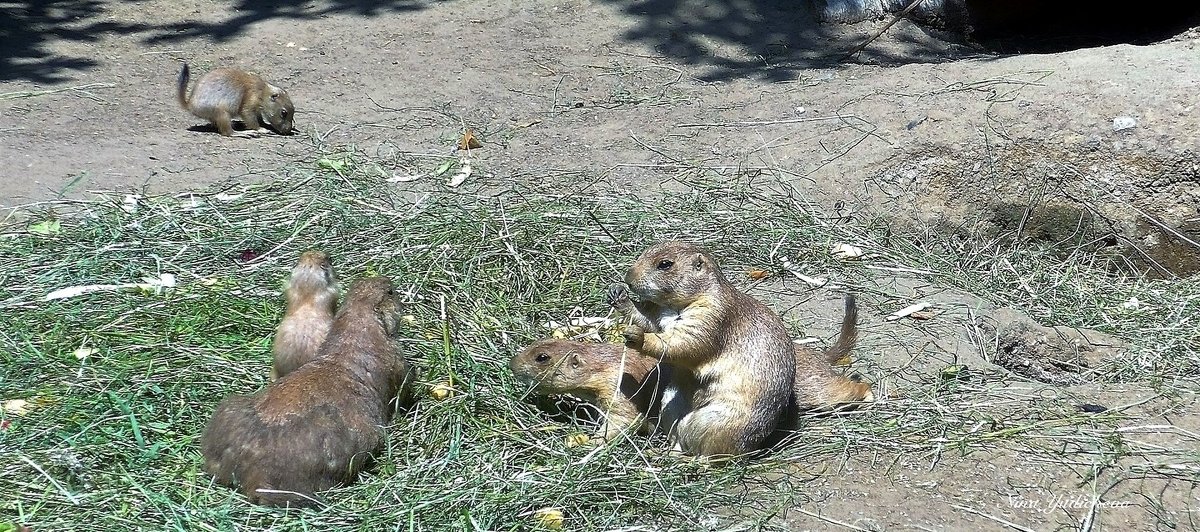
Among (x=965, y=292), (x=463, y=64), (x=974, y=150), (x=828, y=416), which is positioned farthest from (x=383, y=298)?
(x=463, y=64)

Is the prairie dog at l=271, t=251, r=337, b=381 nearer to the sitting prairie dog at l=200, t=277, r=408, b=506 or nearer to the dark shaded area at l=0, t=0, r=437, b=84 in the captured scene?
the sitting prairie dog at l=200, t=277, r=408, b=506

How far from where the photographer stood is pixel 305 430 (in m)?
3.68

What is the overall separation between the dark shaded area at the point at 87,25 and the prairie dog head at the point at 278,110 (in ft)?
8.20

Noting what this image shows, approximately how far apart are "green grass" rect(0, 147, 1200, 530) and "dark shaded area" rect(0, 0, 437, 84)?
14.6 ft

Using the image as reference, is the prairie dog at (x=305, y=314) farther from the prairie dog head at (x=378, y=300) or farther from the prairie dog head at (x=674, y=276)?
the prairie dog head at (x=674, y=276)

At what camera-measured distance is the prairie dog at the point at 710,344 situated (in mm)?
4008

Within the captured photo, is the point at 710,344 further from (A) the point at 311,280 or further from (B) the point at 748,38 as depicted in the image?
(B) the point at 748,38

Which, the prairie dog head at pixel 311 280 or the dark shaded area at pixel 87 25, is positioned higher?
the prairie dog head at pixel 311 280

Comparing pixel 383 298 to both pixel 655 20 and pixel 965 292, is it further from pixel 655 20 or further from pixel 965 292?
pixel 655 20

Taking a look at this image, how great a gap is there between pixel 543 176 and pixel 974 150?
9.52 feet

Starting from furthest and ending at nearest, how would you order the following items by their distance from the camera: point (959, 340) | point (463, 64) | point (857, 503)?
point (463, 64)
point (959, 340)
point (857, 503)

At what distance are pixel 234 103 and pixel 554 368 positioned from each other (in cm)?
531

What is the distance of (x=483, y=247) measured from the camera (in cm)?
580

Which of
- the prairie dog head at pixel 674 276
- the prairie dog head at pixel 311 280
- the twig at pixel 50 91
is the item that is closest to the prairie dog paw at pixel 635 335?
the prairie dog head at pixel 674 276
